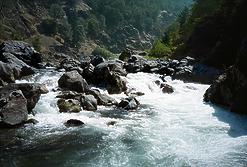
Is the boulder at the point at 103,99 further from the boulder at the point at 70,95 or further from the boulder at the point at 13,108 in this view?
the boulder at the point at 13,108

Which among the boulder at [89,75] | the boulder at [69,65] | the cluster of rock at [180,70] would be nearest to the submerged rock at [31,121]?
the boulder at [89,75]

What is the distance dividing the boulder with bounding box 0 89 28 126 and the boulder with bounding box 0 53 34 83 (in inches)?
439

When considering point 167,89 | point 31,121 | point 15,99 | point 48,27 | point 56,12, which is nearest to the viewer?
point 31,121

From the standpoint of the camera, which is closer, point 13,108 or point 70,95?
point 13,108

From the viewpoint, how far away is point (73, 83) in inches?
1390

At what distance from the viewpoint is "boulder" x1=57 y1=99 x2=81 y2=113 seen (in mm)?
29469

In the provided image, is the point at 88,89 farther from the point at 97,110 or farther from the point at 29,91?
the point at 29,91

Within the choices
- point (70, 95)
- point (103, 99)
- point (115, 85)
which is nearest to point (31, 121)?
point (70, 95)

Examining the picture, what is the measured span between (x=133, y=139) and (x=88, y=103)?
7.91 metres

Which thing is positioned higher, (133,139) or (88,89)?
(88,89)

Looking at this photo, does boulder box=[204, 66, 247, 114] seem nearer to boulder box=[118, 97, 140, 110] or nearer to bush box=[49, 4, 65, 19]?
boulder box=[118, 97, 140, 110]

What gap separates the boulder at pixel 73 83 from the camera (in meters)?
34.8

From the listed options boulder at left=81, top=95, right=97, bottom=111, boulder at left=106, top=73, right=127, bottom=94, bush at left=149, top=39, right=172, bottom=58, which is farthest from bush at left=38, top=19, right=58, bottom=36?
boulder at left=81, top=95, right=97, bottom=111

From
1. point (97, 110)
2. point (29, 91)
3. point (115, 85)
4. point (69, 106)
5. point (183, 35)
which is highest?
point (183, 35)
